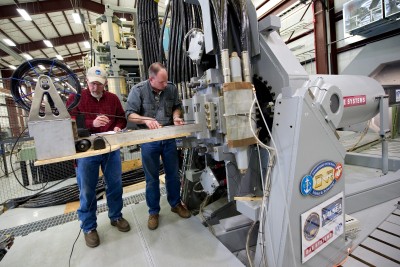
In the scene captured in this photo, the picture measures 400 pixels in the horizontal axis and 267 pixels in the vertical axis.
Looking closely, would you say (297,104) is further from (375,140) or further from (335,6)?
(335,6)

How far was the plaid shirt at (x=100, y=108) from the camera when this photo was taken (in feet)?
6.15

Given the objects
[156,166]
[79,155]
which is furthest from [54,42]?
[79,155]

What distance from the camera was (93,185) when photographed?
180 centimetres

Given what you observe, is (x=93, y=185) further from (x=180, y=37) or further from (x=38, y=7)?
(x=38, y=7)

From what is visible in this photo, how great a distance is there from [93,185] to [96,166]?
161 mm

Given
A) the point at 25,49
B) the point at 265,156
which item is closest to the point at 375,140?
the point at 265,156

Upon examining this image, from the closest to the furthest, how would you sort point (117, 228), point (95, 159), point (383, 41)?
point (95, 159), point (117, 228), point (383, 41)

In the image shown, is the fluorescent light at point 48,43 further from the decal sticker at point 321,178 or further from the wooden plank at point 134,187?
the decal sticker at point 321,178

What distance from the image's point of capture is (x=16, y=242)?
1.84 metres

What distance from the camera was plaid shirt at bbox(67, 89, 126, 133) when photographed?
6.15ft

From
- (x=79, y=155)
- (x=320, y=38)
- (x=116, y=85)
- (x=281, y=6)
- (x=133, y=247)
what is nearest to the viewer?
(x=79, y=155)

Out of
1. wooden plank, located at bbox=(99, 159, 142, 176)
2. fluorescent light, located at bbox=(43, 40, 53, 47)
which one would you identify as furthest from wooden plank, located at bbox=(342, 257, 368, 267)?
fluorescent light, located at bbox=(43, 40, 53, 47)

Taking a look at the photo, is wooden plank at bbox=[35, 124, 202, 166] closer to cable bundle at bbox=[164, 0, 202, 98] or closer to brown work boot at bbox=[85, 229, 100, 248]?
cable bundle at bbox=[164, 0, 202, 98]

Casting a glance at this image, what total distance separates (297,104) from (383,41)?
464 cm
